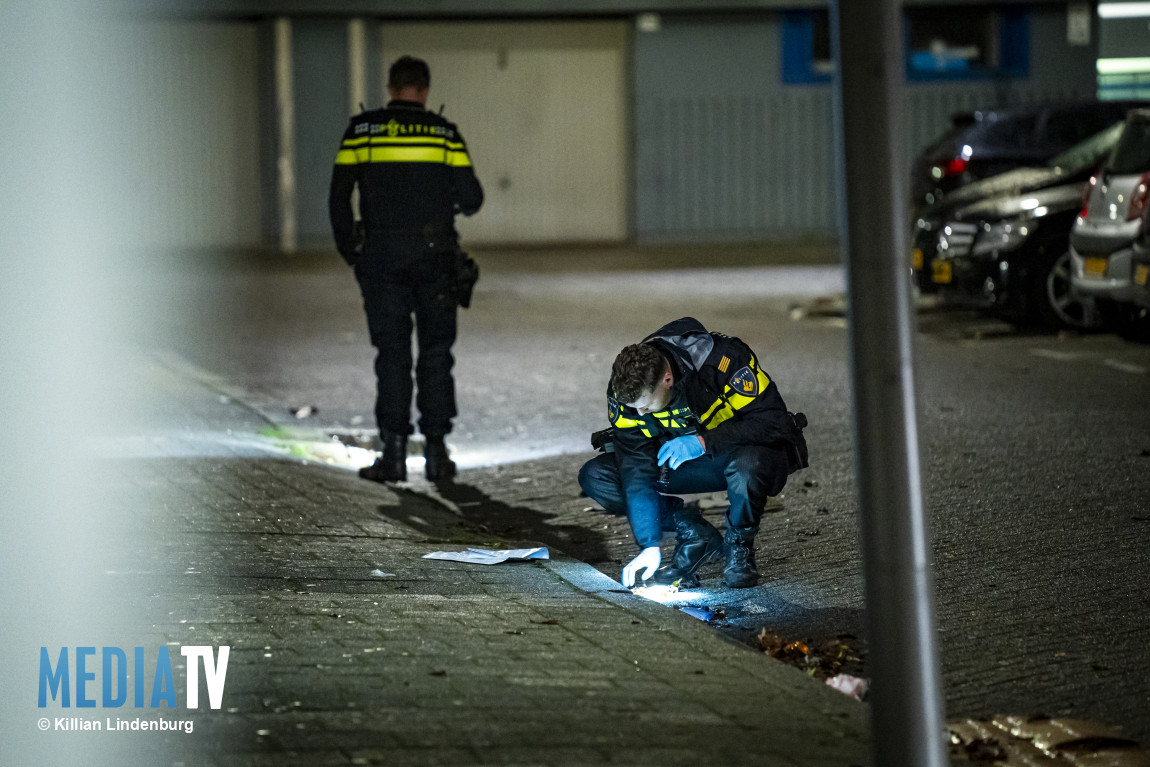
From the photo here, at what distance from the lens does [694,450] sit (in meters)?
5.88

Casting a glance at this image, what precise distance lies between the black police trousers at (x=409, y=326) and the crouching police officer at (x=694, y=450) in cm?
225

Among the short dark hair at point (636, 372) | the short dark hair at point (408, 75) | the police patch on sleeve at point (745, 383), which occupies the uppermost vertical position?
the short dark hair at point (408, 75)

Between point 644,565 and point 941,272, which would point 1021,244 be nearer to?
point 941,272

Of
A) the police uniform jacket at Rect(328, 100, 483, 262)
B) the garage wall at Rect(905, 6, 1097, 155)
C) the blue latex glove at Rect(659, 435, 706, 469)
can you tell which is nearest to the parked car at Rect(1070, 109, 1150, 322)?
the police uniform jacket at Rect(328, 100, 483, 262)

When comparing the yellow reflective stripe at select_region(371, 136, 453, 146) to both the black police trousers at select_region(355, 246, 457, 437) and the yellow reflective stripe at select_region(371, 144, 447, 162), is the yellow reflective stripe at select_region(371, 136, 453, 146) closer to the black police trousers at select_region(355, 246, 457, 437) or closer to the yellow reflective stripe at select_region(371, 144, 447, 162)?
the yellow reflective stripe at select_region(371, 144, 447, 162)

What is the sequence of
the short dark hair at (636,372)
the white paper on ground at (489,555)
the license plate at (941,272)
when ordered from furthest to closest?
the license plate at (941,272) → the white paper on ground at (489,555) → the short dark hair at (636,372)

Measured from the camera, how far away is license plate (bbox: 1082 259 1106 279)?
1183cm

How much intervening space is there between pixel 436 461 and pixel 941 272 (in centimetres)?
703

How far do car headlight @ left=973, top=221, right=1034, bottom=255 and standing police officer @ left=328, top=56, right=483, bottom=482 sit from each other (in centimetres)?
668

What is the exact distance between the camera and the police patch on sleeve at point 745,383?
234 inches

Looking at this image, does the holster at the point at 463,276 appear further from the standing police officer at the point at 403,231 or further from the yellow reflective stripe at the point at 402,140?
the yellow reflective stripe at the point at 402,140

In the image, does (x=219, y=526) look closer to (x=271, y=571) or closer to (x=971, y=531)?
(x=271, y=571)

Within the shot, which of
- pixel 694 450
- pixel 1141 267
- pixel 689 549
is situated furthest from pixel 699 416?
pixel 1141 267

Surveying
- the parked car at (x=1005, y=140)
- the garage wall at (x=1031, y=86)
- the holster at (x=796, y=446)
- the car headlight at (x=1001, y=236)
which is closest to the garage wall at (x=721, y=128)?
the garage wall at (x=1031, y=86)
